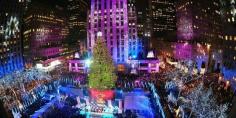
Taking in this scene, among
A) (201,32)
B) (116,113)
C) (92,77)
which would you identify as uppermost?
(201,32)

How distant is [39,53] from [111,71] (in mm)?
64391

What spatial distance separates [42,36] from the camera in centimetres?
11844

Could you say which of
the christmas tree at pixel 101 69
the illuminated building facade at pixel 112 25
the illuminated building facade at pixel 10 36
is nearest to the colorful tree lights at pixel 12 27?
the illuminated building facade at pixel 10 36

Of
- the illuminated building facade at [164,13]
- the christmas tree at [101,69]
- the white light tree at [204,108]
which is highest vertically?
the illuminated building facade at [164,13]

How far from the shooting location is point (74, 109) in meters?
43.6

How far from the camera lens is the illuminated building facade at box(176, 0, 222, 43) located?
245ft

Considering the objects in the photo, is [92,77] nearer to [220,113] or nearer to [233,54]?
[220,113]

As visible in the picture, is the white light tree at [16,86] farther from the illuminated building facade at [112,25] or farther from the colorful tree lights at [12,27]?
the illuminated building facade at [112,25]

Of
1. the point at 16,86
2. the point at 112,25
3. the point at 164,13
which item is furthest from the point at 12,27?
the point at 164,13

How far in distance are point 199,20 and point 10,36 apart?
50.2m

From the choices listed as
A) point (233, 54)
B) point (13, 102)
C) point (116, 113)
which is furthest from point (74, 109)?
point (233, 54)

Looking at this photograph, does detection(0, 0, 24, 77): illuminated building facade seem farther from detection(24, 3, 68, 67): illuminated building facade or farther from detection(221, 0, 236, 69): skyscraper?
detection(221, 0, 236, 69): skyscraper

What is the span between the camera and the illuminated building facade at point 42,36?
102 meters

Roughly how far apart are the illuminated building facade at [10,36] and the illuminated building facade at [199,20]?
155 ft
